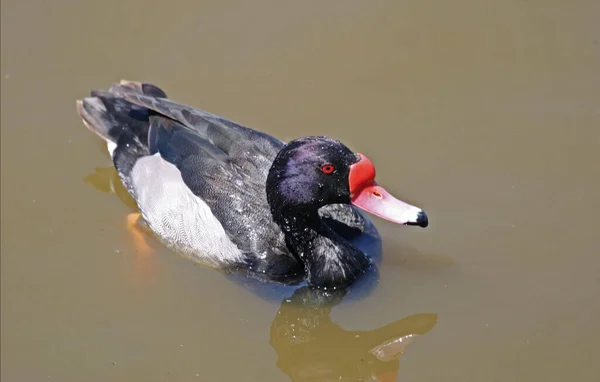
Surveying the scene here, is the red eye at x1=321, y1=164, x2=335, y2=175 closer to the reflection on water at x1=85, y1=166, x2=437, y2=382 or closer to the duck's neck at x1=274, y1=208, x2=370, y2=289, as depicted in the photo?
the duck's neck at x1=274, y1=208, x2=370, y2=289

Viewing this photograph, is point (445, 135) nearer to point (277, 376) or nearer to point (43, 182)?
point (277, 376)

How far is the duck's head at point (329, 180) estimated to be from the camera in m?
8.27

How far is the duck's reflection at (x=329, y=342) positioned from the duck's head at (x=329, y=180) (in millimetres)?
1007

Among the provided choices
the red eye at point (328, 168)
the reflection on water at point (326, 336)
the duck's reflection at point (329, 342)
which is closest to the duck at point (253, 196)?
the red eye at point (328, 168)

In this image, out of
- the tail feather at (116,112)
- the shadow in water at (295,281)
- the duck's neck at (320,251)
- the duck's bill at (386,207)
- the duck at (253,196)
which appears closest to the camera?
the duck's bill at (386,207)

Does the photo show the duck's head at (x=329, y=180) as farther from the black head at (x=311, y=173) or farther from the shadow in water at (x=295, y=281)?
the shadow in water at (x=295, y=281)

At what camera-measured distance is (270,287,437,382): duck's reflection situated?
832cm

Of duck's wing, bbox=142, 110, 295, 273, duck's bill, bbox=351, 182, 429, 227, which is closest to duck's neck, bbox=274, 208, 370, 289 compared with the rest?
duck's wing, bbox=142, 110, 295, 273

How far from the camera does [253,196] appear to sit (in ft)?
29.6

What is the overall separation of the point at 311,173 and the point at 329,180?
0.57 ft

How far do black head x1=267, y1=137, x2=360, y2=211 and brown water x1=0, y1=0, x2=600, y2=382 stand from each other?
3.56 ft

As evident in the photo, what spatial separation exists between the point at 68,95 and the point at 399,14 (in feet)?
13.7

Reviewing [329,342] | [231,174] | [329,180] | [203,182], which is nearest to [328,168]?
[329,180]

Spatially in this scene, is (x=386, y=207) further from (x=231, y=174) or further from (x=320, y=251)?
(x=231, y=174)
